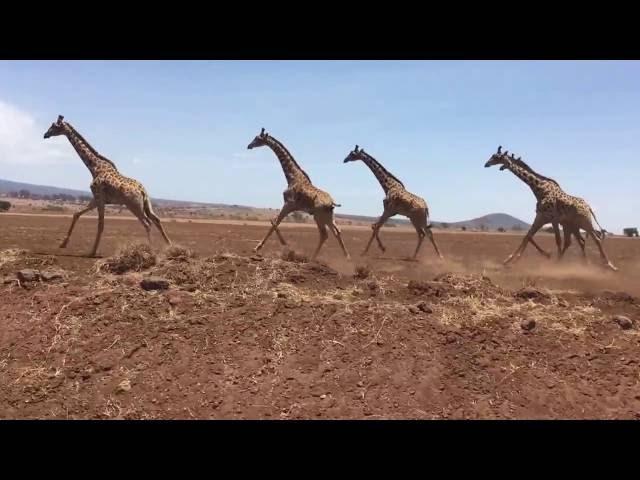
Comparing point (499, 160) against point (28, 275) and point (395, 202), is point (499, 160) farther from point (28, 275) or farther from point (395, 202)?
point (28, 275)

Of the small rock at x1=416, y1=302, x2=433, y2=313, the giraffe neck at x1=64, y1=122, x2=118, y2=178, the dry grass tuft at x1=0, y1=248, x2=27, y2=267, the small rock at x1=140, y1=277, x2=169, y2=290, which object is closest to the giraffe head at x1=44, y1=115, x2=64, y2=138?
the giraffe neck at x1=64, y1=122, x2=118, y2=178

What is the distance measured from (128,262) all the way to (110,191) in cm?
441

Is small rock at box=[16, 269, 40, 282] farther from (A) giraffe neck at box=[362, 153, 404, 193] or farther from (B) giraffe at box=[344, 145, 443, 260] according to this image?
(A) giraffe neck at box=[362, 153, 404, 193]

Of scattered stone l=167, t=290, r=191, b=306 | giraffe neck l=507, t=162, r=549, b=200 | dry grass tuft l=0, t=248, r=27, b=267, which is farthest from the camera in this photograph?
giraffe neck l=507, t=162, r=549, b=200

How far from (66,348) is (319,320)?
4.04m

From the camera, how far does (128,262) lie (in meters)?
11.1

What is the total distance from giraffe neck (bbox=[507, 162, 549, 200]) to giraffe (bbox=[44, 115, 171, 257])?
12446mm

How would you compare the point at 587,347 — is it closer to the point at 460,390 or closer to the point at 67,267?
the point at 460,390

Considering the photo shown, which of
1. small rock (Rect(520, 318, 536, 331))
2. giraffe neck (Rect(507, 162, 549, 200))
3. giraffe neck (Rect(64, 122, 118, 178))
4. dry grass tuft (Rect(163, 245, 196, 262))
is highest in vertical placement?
giraffe neck (Rect(507, 162, 549, 200))

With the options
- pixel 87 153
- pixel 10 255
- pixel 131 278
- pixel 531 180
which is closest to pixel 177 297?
pixel 131 278

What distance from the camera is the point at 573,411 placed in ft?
23.5

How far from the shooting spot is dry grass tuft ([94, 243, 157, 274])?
11031mm

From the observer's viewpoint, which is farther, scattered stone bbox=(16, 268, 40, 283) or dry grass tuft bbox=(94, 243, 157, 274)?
dry grass tuft bbox=(94, 243, 157, 274)
